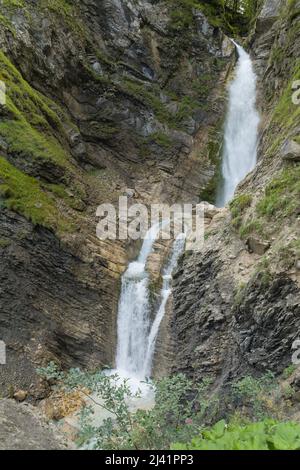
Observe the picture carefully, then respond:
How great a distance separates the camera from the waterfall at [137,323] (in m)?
19.8

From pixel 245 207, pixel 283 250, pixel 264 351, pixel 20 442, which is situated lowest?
pixel 20 442

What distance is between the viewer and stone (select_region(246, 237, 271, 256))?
13408mm

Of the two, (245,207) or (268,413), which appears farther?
(245,207)

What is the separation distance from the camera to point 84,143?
30828 millimetres

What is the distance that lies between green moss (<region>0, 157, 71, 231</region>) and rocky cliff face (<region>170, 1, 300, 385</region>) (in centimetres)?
717

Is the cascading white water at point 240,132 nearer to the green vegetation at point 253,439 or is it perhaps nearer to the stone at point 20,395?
the stone at point 20,395

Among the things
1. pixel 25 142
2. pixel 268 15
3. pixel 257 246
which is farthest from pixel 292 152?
pixel 268 15

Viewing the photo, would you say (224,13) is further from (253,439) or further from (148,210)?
(253,439)

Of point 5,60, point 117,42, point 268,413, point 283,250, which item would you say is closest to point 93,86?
point 117,42

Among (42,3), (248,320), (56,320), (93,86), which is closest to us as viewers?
(248,320)

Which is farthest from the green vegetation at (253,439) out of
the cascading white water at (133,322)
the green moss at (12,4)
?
the green moss at (12,4)

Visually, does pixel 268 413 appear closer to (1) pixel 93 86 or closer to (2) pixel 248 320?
(2) pixel 248 320

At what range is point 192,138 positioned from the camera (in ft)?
110

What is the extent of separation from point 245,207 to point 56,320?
9895 mm
